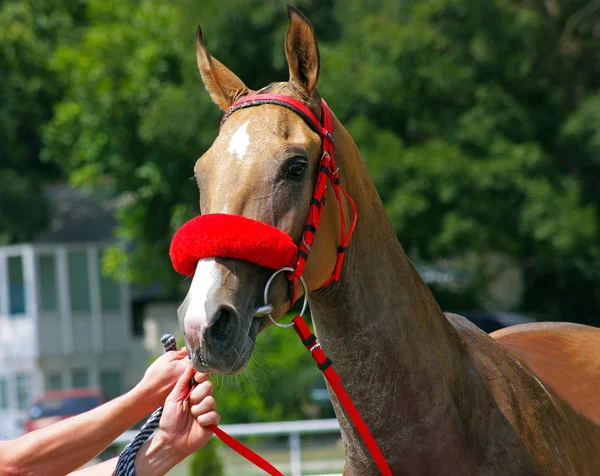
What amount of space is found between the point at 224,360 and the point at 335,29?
16.3 metres

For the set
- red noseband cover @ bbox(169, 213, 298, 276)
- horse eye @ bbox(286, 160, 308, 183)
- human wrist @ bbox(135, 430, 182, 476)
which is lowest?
human wrist @ bbox(135, 430, 182, 476)

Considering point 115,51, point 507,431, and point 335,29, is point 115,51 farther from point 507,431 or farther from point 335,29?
point 507,431

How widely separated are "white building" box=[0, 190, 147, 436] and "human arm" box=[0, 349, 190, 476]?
77.4ft

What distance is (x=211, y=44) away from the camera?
57.6ft

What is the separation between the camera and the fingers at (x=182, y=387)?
303 centimetres

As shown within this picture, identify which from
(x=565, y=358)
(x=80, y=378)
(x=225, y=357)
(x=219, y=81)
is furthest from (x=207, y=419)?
(x=80, y=378)

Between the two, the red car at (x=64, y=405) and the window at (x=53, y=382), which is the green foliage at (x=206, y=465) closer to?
the red car at (x=64, y=405)

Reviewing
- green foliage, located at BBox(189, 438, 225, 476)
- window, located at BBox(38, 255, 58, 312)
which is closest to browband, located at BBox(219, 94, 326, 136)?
green foliage, located at BBox(189, 438, 225, 476)

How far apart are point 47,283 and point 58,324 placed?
123cm

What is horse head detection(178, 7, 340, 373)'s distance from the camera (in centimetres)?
254

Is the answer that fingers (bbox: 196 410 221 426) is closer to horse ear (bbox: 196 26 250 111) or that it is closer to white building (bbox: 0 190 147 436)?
horse ear (bbox: 196 26 250 111)

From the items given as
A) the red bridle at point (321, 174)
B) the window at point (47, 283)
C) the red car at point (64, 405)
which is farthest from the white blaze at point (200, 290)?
the window at point (47, 283)

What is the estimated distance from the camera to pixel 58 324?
1077 inches

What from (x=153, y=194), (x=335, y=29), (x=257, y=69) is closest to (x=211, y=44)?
(x=257, y=69)
